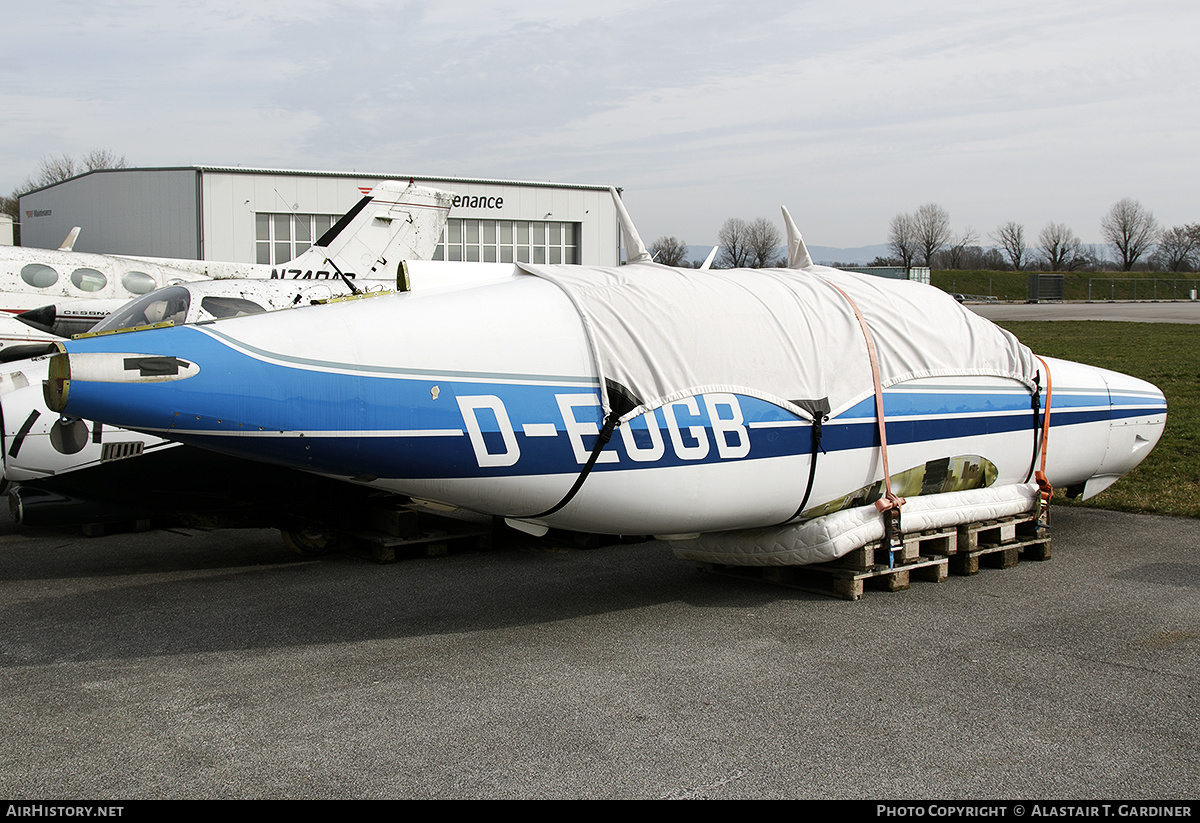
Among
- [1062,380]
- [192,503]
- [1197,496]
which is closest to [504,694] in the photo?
[192,503]

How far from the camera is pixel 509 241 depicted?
133 ft

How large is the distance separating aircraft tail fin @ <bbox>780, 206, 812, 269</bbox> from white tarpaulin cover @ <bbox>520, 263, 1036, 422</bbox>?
662mm

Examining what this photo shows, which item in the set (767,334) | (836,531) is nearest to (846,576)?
(836,531)

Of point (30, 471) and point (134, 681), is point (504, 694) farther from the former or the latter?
point (30, 471)

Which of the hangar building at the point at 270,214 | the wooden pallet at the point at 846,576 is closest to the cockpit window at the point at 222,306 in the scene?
the wooden pallet at the point at 846,576

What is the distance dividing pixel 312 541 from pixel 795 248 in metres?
4.68

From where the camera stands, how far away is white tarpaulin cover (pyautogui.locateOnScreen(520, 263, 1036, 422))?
5.51 m

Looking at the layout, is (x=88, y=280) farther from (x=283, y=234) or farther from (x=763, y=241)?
(x=763, y=241)

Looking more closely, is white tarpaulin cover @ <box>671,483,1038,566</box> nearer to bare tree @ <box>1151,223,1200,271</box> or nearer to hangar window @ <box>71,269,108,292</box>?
hangar window @ <box>71,269,108,292</box>

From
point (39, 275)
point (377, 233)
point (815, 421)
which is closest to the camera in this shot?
point (815, 421)

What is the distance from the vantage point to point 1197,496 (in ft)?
31.8

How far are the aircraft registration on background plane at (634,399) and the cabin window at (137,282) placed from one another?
488 inches

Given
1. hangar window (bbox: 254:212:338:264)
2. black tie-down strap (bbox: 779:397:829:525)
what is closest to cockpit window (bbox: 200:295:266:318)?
black tie-down strap (bbox: 779:397:829:525)

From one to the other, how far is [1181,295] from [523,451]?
300ft
